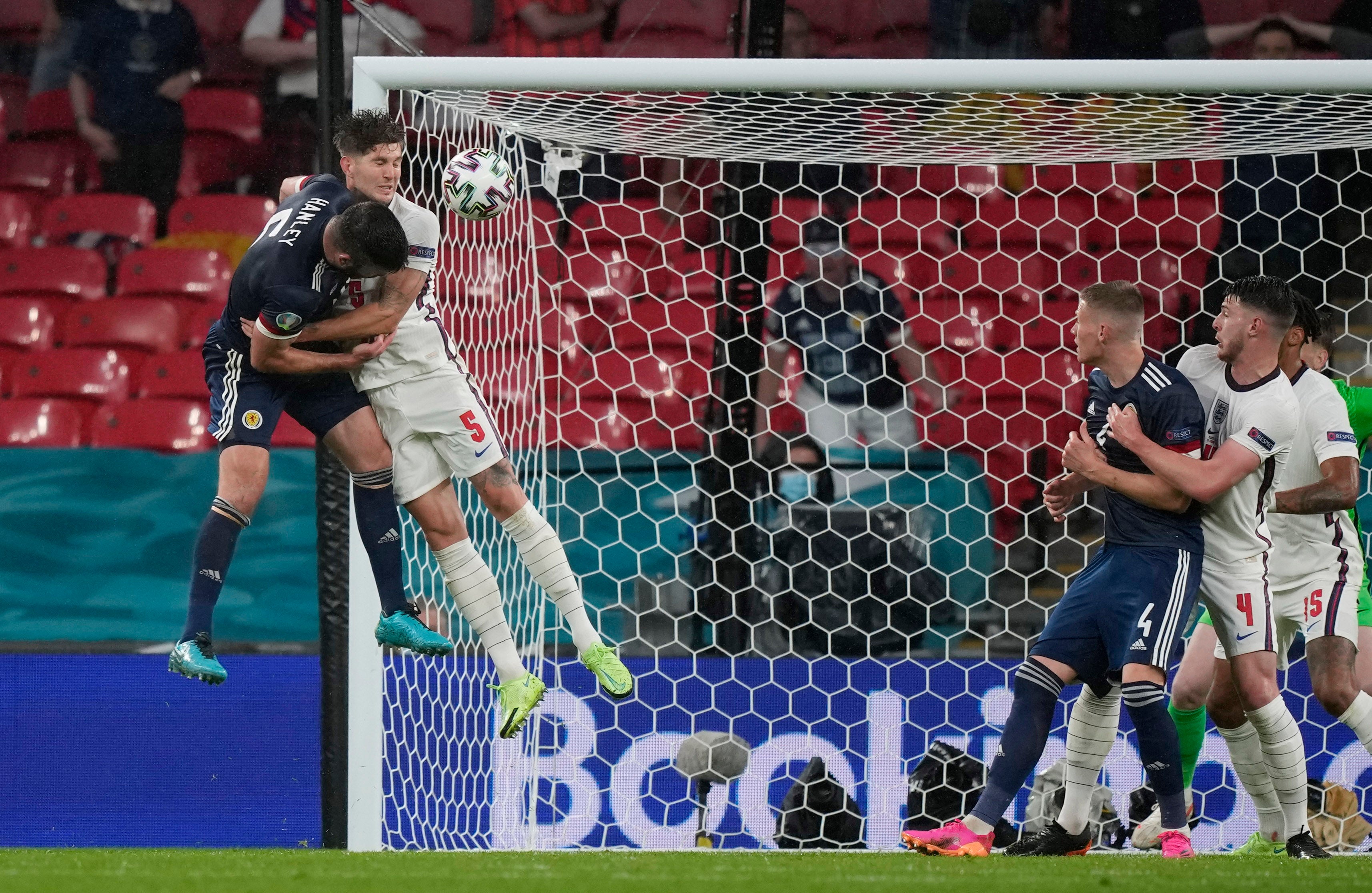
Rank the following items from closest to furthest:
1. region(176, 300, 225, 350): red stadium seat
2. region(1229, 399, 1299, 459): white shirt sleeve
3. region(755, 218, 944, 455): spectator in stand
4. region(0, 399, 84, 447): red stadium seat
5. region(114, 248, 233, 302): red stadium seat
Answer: region(1229, 399, 1299, 459): white shirt sleeve < region(755, 218, 944, 455): spectator in stand < region(0, 399, 84, 447): red stadium seat < region(176, 300, 225, 350): red stadium seat < region(114, 248, 233, 302): red stadium seat

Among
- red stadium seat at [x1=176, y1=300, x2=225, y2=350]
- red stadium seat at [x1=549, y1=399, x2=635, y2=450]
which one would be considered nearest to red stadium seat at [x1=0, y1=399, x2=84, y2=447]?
red stadium seat at [x1=176, y1=300, x2=225, y2=350]

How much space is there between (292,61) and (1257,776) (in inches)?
223

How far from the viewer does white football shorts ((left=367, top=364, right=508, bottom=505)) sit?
448 centimetres

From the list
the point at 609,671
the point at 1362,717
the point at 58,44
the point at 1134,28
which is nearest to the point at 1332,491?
the point at 1362,717

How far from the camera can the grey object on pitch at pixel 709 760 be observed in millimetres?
5188

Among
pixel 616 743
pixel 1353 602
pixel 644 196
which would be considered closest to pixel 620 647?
pixel 616 743

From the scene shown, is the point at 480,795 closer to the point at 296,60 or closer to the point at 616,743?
the point at 616,743

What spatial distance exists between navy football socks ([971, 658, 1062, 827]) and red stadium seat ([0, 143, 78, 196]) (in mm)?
5645

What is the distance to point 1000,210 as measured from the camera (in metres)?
6.82

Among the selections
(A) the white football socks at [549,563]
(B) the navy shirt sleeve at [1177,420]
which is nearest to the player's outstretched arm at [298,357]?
(A) the white football socks at [549,563]

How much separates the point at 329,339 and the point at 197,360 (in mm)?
2897

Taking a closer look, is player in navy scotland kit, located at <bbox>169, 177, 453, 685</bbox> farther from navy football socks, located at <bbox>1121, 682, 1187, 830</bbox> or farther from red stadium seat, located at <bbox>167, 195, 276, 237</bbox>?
red stadium seat, located at <bbox>167, 195, 276, 237</bbox>

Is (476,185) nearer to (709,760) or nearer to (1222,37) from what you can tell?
(709,760)

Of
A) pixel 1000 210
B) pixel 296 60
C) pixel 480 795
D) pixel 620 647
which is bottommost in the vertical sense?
pixel 480 795
